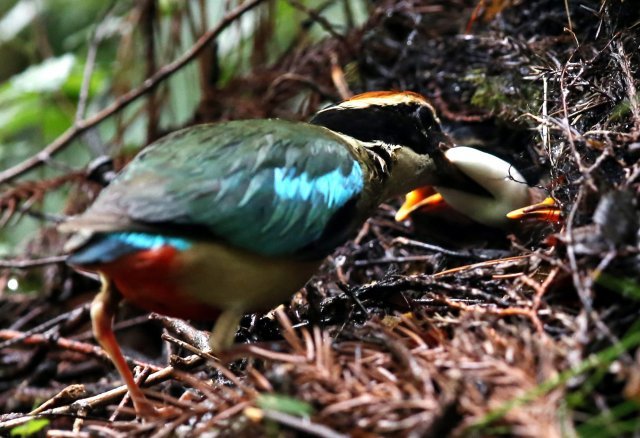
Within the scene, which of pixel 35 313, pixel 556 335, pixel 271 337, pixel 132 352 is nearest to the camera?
pixel 556 335

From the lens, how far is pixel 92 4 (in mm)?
6293

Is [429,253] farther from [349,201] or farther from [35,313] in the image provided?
[35,313]

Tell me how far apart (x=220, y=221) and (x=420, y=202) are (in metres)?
1.32

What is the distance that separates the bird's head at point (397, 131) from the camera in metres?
2.61

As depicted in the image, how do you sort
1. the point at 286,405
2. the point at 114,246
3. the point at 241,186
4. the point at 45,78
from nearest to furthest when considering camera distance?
the point at 286,405, the point at 114,246, the point at 241,186, the point at 45,78

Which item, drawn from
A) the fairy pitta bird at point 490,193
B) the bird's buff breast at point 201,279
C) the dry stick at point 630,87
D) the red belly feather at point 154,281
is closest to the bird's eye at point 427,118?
the fairy pitta bird at point 490,193

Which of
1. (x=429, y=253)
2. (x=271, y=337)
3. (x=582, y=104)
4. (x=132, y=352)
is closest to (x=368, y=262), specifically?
(x=429, y=253)

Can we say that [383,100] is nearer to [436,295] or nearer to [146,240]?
[436,295]

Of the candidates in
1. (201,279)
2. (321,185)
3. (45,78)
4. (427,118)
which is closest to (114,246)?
(201,279)

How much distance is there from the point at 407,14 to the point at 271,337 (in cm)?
209

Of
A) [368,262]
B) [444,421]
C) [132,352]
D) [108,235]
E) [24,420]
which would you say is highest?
[108,235]

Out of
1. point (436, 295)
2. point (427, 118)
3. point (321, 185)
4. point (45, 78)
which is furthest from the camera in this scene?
point (45, 78)

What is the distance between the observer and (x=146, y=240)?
191 cm

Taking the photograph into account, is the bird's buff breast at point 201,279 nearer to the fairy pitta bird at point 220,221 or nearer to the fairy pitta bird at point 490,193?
the fairy pitta bird at point 220,221
